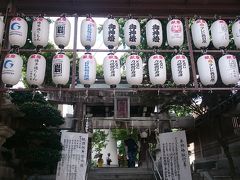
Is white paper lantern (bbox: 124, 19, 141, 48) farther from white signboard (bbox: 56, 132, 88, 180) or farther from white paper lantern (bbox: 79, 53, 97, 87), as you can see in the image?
white signboard (bbox: 56, 132, 88, 180)

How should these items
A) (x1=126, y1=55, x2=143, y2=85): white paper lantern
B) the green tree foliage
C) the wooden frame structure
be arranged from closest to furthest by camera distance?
(x1=126, y1=55, x2=143, y2=85): white paper lantern < the wooden frame structure < the green tree foliage

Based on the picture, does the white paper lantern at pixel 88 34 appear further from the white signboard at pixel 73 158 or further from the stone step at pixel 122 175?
the stone step at pixel 122 175

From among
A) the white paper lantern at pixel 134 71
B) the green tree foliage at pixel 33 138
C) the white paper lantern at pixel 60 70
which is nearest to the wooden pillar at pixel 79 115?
the green tree foliage at pixel 33 138

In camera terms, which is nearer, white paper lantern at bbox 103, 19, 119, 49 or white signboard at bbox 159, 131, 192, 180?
white paper lantern at bbox 103, 19, 119, 49

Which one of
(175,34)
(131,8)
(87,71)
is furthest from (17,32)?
(175,34)

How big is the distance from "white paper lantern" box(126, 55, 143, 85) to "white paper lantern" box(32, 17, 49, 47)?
→ 6.62 feet

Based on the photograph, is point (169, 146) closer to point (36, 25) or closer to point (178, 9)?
point (178, 9)

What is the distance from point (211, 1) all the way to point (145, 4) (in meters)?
1.70

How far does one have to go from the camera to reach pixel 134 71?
23.3 ft

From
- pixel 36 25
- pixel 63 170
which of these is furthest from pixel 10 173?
pixel 36 25

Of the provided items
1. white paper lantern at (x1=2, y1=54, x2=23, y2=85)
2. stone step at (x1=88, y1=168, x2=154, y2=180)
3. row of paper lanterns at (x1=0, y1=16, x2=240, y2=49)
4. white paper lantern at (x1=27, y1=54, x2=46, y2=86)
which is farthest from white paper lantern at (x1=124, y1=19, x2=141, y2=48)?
stone step at (x1=88, y1=168, x2=154, y2=180)

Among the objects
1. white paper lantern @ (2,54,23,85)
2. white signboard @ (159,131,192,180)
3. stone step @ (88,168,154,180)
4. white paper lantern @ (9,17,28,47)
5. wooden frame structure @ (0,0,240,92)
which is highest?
wooden frame structure @ (0,0,240,92)

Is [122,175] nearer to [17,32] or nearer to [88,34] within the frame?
[88,34]

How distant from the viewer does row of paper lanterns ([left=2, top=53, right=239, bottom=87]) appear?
270 inches
